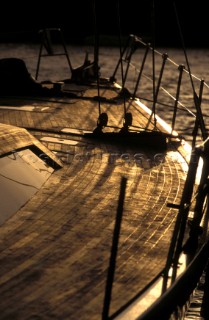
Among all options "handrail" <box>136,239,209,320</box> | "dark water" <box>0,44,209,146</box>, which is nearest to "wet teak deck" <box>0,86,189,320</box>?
"handrail" <box>136,239,209,320</box>

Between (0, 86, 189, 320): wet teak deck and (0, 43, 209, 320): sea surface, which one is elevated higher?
(0, 86, 189, 320): wet teak deck

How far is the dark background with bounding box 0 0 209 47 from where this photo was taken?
6994 centimetres

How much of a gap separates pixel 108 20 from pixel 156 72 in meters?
22.7

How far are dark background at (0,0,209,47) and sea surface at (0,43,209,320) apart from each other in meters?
Answer: 2.01

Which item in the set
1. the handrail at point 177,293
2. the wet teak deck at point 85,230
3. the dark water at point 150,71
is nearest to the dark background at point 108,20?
the dark water at point 150,71

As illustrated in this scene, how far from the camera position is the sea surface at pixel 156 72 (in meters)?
31.3

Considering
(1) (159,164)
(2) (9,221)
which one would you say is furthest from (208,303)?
(2) (9,221)

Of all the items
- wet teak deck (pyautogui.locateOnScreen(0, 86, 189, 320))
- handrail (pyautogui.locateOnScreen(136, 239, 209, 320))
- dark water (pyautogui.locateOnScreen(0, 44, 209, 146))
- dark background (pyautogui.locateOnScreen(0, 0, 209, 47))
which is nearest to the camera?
handrail (pyautogui.locateOnScreen(136, 239, 209, 320))

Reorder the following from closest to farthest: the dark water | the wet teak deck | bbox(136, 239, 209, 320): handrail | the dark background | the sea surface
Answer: bbox(136, 239, 209, 320): handrail, the wet teak deck, the sea surface, the dark water, the dark background

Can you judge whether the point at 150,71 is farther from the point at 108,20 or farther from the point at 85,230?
the point at 85,230

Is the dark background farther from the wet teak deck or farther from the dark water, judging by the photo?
the wet teak deck

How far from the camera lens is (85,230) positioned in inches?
320

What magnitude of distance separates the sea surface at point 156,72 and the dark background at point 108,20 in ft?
6.59

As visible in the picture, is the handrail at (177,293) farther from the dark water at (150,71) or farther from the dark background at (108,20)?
the dark background at (108,20)
